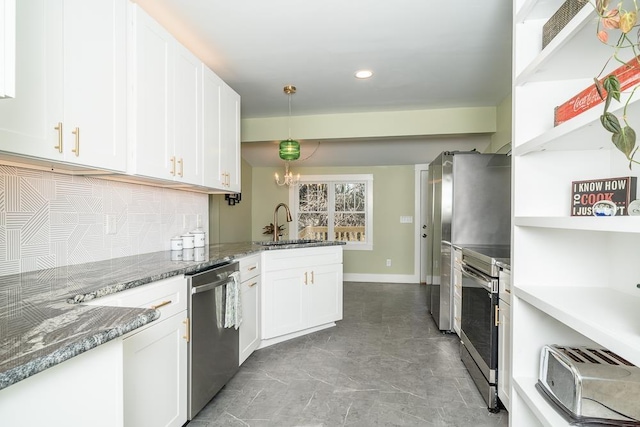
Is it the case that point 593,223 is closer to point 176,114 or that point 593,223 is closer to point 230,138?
point 176,114

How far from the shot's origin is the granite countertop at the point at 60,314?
2.21 ft

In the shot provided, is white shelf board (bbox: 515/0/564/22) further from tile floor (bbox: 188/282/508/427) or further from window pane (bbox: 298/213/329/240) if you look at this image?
window pane (bbox: 298/213/329/240)

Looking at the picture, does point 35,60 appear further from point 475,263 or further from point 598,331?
point 475,263

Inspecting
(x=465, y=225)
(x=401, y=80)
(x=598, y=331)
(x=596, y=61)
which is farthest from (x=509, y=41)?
(x=598, y=331)

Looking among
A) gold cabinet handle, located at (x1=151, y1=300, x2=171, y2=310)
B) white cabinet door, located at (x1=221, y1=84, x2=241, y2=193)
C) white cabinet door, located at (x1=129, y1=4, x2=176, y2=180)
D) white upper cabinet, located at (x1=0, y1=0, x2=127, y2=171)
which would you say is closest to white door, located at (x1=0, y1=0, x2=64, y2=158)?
white upper cabinet, located at (x1=0, y1=0, x2=127, y2=171)

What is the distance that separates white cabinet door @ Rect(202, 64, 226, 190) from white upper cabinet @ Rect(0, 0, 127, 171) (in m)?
0.84

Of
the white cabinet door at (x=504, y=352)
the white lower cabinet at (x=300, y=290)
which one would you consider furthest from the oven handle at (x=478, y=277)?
the white lower cabinet at (x=300, y=290)

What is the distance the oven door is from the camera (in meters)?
2.04

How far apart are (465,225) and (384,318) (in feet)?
4.79

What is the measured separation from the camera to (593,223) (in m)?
0.95

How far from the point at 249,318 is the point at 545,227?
84.3 inches

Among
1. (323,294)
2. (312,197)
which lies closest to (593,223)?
(323,294)

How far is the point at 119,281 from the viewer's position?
139 centimetres

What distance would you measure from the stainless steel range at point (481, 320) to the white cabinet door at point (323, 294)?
4.12 ft
